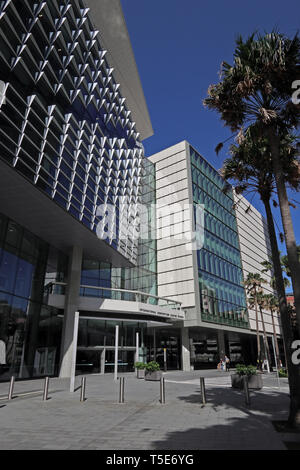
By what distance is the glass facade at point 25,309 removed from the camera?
2108 cm

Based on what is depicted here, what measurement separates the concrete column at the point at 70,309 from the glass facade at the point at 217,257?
17.8m

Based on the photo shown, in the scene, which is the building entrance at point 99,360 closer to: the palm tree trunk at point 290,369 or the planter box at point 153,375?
the planter box at point 153,375

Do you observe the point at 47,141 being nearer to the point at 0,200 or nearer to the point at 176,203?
the point at 0,200

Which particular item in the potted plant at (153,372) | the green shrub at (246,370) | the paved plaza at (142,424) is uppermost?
the green shrub at (246,370)

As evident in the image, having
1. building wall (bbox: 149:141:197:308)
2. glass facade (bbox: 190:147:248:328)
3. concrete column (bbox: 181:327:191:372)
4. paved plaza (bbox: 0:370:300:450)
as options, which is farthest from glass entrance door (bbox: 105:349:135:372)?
paved plaza (bbox: 0:370:300:450)

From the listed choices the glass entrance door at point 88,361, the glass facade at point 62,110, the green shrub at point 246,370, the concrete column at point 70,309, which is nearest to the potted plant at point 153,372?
the green shrub at point 246,370

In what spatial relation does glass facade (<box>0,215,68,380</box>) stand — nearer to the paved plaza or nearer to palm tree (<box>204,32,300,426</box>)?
the paved plaza

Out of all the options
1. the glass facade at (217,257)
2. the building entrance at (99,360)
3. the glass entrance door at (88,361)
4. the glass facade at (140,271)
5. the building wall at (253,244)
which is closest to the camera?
the glass entrance door at (88,361)

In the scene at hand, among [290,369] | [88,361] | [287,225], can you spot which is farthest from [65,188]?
[290,369]

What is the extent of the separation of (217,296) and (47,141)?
32.3 meters

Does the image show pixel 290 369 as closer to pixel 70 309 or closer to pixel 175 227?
pixel 70 309

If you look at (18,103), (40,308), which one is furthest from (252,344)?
(18,103)

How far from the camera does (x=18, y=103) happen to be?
56.3 feet

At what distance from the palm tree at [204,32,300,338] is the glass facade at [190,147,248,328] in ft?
102
